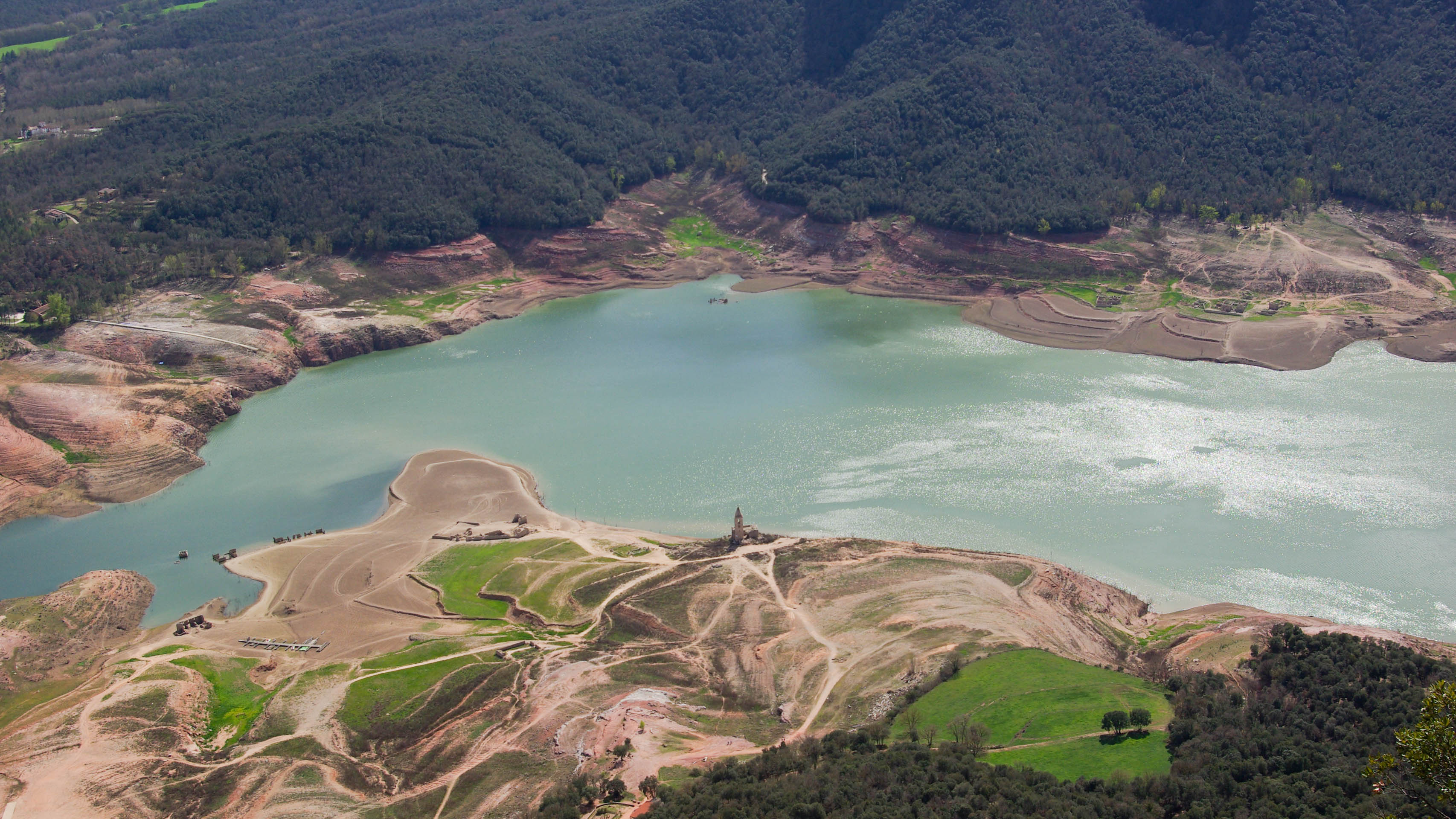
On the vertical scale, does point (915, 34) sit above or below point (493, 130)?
above

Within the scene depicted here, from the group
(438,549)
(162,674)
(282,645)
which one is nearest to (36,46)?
(438,549)

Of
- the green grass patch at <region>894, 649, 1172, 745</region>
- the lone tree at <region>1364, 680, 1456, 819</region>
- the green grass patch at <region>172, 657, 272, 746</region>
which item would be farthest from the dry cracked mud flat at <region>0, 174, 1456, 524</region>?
the lone tree at <region>1364, 680, 1456, 819</region>

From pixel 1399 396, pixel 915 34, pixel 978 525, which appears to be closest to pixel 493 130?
pixel 915 34

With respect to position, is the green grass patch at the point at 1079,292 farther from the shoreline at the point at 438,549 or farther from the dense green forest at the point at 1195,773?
the dense green forest at the point at 1195,773

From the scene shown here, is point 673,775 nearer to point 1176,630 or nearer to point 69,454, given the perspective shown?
point 1176,630

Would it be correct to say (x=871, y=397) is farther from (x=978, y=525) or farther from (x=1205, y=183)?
(x=1205, y=183)

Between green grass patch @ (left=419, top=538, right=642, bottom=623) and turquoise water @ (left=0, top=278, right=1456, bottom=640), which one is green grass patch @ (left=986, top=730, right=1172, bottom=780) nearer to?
turquoise water @ (left=0, top=278, right=1456, bottom=640)

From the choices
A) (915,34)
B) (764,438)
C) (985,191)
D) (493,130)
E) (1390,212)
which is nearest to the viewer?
(764,438)
